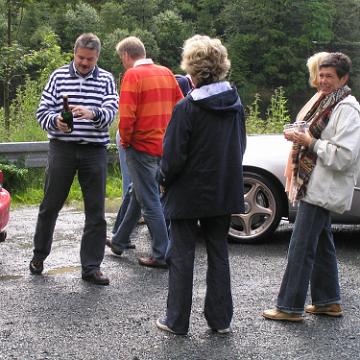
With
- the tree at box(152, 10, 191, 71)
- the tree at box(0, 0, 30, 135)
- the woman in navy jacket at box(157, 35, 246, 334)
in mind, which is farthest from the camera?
the tree at box(152, 10, 191, 71)

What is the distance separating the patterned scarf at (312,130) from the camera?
14.6 ft

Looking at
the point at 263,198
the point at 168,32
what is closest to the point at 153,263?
the point at 263,198

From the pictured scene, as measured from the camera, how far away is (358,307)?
504 cm

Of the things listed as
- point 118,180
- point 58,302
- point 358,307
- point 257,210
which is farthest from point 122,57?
point 118,180

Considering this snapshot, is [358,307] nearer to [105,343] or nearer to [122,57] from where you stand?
[105,343]

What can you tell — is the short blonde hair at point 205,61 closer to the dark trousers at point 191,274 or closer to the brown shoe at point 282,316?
the dark trousers at point 191,274

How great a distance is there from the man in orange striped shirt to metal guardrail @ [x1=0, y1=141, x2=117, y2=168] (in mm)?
3777

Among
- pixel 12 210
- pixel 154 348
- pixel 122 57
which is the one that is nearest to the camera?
pixel 154 348

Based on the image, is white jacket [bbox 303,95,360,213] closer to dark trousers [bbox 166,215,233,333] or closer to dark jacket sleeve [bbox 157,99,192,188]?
dark trousers [bbox 166,215,233,333]

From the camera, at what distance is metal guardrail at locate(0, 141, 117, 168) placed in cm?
949

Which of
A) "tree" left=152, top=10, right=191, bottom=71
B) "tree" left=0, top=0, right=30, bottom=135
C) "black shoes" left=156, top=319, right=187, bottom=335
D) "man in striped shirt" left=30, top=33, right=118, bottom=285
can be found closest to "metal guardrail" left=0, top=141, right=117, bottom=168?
"tree" left=0, top=0, right=30, bottom=135

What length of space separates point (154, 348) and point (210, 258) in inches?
26.3

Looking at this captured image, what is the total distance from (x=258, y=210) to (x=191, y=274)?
8.73 ft

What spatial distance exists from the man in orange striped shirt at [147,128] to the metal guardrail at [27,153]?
378 centimetres
